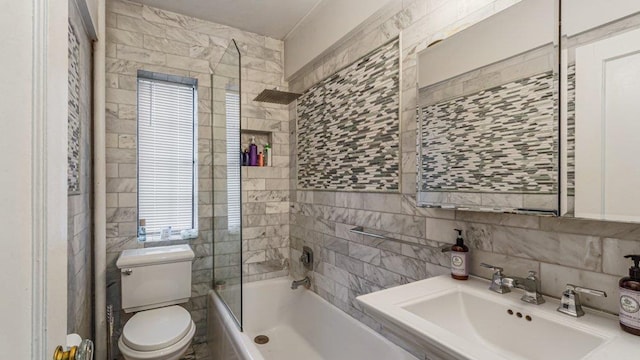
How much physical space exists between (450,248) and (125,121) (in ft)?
8.14

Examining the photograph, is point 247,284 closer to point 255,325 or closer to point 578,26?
point 255,325

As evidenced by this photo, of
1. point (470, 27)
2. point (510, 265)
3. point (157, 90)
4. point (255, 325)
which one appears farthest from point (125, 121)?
point (510, 265)

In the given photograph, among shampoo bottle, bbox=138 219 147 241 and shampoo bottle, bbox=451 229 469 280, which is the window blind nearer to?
shampoo bottle, bbox=138 219 147 241

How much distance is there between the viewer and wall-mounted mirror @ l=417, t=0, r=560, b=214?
1.07 meters

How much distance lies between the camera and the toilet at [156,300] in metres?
1.87

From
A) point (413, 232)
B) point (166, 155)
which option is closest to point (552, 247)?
point (413, 232)

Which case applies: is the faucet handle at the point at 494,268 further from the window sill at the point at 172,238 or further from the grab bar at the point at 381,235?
the window sill at the point at 172,238

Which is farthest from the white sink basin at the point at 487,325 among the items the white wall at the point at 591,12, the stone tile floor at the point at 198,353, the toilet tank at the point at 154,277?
the stone tile floor at the point at 198,353

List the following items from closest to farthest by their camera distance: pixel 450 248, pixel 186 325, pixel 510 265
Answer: pixel 510 265
pixel 450 248
pixel 186 325

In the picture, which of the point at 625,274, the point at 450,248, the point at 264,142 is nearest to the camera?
the point at 625,274

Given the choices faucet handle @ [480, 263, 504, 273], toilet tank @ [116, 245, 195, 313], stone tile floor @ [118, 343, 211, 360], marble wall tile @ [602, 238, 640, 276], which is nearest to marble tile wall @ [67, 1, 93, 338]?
toilet tank @ [116, 245, 195, 313]

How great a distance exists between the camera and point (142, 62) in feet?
8.01

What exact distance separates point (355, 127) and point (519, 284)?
1307 mm

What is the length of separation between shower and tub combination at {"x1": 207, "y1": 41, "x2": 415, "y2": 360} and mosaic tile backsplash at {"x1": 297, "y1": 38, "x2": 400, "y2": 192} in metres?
0.41
